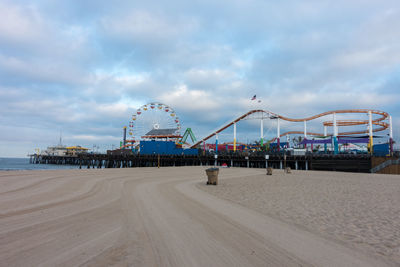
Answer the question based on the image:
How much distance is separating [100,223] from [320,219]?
609 cm

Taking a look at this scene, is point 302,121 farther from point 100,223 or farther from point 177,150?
point 100,223

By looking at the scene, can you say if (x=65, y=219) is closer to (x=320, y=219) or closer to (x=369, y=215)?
(x=320, y=219)

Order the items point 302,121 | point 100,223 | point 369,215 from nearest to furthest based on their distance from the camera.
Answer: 1. point 100,223
2. point 369,215
3. point 302,121

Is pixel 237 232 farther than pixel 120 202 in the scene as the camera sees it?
No

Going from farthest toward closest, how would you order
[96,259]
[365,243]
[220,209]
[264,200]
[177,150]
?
[177,150] → [264,200] → [220,209] → [365,243] → [96,259]

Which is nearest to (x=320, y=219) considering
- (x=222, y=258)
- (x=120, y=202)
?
(x=222, y=258)

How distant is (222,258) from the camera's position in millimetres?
3646

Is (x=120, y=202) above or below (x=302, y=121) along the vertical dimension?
below

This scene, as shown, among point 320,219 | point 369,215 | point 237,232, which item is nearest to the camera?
point 237,232

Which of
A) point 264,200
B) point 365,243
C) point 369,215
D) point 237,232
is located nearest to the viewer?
point 365,243

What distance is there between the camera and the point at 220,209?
753 centimetres

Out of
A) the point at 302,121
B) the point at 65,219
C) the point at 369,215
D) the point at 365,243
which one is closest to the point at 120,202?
the point at 65,219

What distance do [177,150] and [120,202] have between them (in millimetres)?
58412

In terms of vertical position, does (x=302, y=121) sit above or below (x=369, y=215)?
above
